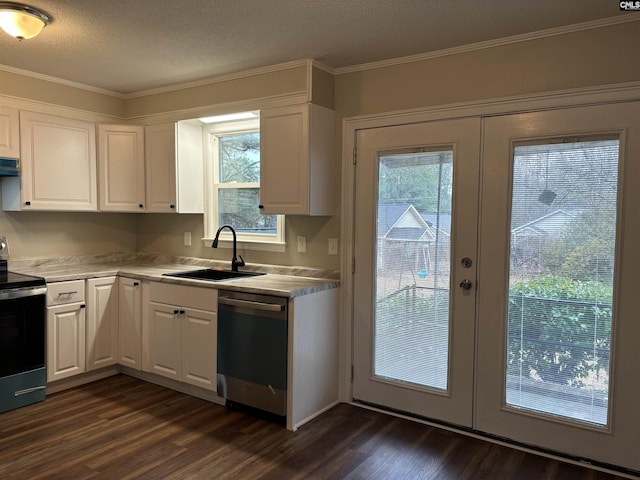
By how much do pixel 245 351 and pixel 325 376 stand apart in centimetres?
58

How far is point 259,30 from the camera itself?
9.04 feet

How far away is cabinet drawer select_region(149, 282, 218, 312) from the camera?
329 centimetres

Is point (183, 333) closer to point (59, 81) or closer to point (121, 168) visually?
point (121, 168)

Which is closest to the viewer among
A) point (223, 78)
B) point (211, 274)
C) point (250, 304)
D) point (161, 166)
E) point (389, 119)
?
point (250, 304)

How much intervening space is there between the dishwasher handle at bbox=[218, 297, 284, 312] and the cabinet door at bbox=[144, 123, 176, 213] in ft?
3.83

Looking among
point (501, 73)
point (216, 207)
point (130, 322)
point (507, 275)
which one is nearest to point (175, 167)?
point (216, 207)

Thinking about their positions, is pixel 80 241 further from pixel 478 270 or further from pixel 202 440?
pixel 478 270

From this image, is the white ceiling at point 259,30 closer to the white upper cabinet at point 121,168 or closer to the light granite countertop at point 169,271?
the white upper cabinet at point 121,168

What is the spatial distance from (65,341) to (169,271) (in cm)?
88

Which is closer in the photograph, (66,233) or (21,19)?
(21,19)

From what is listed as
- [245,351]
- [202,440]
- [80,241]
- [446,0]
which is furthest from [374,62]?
[80,241]

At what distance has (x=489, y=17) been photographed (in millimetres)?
2514

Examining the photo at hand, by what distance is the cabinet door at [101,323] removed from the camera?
370 cm

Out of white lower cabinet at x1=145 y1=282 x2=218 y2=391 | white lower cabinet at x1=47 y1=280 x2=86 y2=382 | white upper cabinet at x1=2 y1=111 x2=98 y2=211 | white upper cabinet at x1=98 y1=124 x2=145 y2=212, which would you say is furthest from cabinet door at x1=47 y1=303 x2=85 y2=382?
white upper cabinet at x1=98 y1=124 x2=145 y2=212
